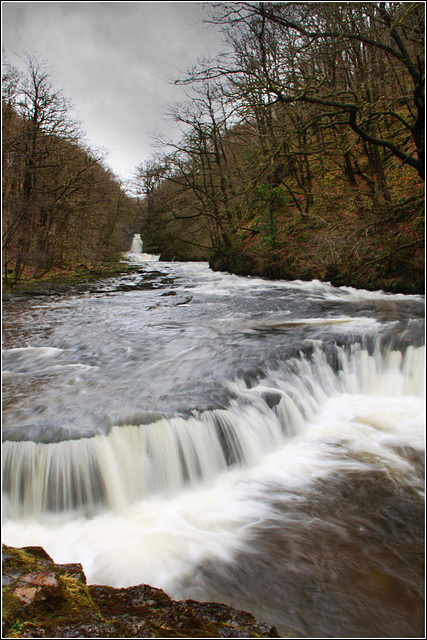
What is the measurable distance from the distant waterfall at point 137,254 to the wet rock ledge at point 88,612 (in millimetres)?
32859

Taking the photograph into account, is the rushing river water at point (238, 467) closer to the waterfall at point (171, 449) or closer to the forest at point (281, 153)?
the waterfall at point (171, 449)

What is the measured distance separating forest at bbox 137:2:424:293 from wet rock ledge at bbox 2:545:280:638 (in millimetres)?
7600

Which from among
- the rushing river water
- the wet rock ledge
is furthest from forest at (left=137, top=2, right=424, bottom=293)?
the wet rock ledge

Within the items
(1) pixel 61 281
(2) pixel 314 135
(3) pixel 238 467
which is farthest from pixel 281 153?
(1) pixel 61 281

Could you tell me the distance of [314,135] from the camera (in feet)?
42.0

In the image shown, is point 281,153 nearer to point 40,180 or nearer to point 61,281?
point 40,180

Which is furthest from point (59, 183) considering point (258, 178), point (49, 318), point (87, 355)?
point (87, 355)

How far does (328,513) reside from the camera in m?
3.44

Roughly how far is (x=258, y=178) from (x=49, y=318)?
6.24m

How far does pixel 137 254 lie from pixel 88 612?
133 ft

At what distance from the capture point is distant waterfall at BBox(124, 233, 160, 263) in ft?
118

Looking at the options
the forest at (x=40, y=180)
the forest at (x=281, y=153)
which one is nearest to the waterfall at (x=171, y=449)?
the forest at (x=281, y=153)

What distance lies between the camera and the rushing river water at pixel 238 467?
2.77m

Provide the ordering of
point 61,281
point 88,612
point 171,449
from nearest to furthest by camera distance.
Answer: point 88,612, point 171,449, point 61,281
